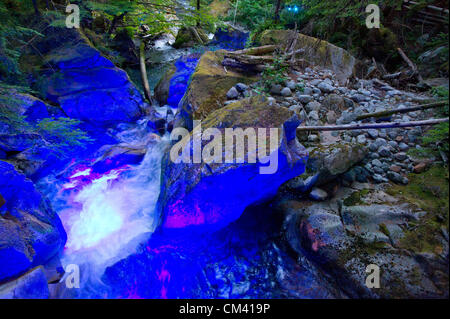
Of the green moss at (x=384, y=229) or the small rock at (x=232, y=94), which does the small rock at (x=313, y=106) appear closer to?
the small rock at (x=232, y=94)

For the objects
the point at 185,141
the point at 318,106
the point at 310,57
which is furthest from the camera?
the point at 310,57

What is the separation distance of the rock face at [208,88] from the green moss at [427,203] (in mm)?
4225

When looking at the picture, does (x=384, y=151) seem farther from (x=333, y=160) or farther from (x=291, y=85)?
(x=291, y=85)

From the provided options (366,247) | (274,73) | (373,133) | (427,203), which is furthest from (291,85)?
(366,247)

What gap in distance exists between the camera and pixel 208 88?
575 cm

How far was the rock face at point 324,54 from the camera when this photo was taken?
20.8 ft

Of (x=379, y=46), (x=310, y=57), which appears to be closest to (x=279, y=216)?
(x=310, y=57)

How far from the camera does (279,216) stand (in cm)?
460

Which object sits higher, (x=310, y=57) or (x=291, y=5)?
(x=291, y=5)

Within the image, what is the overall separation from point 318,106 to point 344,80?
1782 mm

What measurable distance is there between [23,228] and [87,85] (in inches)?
206
